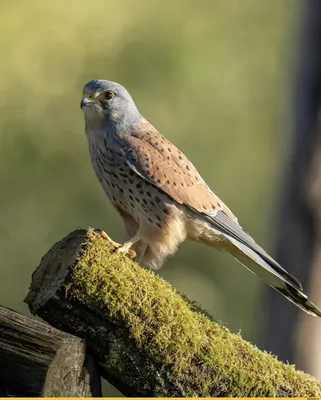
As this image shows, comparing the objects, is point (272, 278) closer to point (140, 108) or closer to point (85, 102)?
point (85, 102)

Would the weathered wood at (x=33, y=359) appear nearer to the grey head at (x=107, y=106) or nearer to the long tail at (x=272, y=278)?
the long tail at (x=272, y=278)

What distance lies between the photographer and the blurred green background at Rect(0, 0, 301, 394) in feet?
44.2

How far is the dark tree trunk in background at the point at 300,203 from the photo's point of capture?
7719 mm

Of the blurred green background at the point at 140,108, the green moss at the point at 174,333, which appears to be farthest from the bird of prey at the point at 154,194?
the blurred green background at the point at 140,108

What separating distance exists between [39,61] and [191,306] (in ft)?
34.1

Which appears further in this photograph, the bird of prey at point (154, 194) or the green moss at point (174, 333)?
the bird of prey at point (154, 194)

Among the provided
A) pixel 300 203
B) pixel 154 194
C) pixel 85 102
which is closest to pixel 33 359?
pixel 154 194

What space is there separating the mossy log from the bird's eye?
63.6 inches

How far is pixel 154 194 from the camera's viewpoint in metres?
4.71

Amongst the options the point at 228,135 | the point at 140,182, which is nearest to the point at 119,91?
the point at 140,182

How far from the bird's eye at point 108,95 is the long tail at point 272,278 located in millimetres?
1023

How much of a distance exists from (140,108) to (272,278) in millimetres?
9313

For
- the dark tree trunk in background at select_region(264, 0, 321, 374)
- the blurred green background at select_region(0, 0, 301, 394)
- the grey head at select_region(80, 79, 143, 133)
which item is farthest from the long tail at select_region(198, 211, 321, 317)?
the blurred green background at select_region(0, 0, 301, 394)

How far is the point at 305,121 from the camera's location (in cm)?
815
